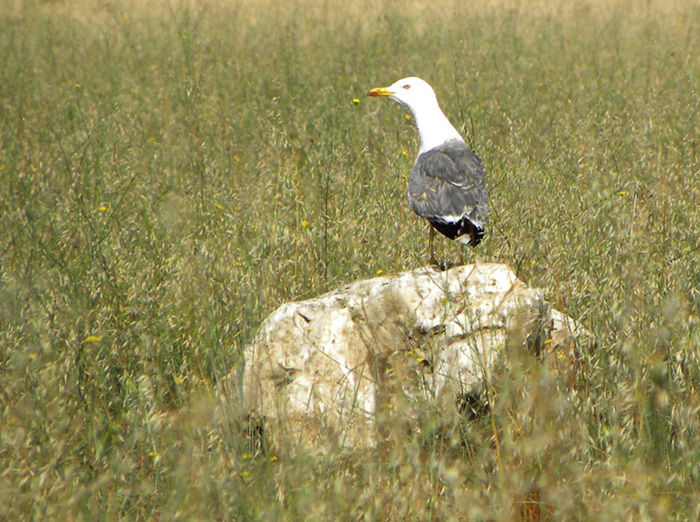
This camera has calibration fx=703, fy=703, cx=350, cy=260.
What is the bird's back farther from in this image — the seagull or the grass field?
the grass field

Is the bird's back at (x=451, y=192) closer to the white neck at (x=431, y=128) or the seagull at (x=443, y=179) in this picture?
the seagull at (x=443, y=179)

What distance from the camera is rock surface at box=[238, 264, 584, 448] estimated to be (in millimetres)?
2457

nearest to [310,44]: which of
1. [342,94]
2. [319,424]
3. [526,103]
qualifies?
[342,94]

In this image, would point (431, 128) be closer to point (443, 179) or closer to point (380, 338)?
point (443, 179)

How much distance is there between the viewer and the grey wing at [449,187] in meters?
3.00

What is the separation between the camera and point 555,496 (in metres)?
1.55

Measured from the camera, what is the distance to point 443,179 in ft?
10.5

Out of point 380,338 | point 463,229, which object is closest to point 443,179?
point 463,229

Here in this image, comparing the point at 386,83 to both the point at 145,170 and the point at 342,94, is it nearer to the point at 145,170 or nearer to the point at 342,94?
the point at 342,94

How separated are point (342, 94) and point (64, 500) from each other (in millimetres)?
4298

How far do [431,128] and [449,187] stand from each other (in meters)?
0.71

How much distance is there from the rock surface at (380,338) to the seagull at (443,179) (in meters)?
0.27

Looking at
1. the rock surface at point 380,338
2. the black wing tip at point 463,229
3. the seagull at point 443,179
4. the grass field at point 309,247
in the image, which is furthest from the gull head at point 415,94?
the rock surface at point 380,338

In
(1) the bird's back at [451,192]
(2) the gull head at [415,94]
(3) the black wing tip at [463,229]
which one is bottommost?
(3) the black wing tip at [463,229]
